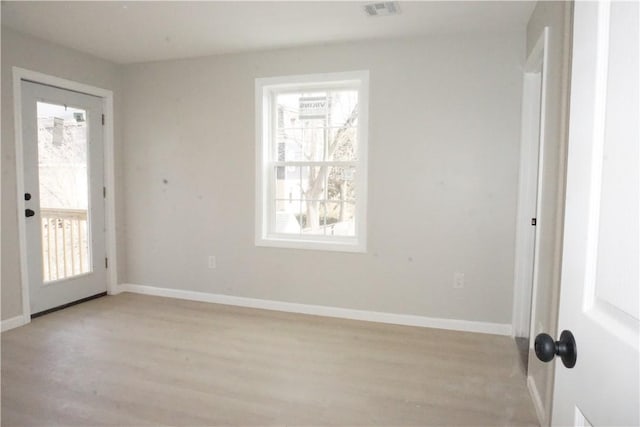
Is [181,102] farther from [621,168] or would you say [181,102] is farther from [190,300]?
[621,168]

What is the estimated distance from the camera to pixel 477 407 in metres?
2.27

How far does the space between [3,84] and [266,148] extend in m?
2.25

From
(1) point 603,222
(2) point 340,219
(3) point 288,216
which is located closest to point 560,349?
(1) point 603,222

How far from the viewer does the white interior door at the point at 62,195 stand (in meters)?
3.55

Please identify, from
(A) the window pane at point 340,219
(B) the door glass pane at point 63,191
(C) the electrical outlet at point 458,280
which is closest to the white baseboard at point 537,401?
(C) the electrical outlet at point 458,280

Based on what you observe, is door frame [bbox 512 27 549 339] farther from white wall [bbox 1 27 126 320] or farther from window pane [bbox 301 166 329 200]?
white wall [bbox 1 27 126 320]

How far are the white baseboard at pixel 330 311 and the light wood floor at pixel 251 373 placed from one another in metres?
0.10

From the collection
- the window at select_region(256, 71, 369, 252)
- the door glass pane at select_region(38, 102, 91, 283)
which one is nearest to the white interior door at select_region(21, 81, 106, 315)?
the door glass pane at select_region(38, 102, 91, 283)

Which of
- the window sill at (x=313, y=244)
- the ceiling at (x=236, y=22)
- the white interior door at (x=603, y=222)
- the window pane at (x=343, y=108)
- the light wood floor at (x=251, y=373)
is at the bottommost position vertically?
the light wood floor at (x=251, y=373)

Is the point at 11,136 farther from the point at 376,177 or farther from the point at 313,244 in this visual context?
the point at 376,177

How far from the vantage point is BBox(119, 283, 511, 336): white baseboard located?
341 cm

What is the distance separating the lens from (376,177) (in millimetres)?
3594

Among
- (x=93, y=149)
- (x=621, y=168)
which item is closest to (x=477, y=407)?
(x=621, y=168)

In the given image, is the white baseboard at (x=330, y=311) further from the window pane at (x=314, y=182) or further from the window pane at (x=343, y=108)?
the window pane at (x=343, y=108)
